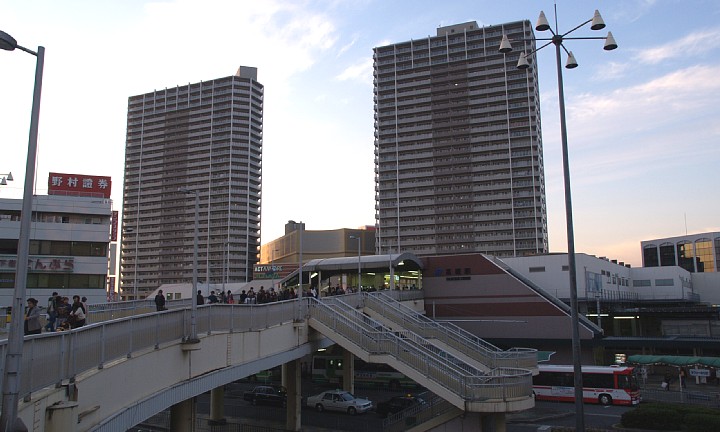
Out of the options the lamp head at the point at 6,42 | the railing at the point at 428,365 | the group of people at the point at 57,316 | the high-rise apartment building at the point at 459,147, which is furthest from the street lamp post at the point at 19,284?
the high-rise apartment building at the point at 459,147

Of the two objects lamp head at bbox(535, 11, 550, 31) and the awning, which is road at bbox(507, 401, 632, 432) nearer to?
the awning

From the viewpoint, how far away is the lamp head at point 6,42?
8.98 meters

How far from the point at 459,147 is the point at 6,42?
383 ft

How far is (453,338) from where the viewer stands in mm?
33938

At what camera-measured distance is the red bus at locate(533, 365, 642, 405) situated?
38688 mm

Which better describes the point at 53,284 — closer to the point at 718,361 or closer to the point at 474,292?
the point at 474,292

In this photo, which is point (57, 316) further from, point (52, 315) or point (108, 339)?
point (108, 339)

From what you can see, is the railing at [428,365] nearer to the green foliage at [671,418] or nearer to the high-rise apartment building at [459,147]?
the green foliage at [671,418]

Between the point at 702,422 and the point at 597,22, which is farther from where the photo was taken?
the point at 702,422

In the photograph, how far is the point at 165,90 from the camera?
15412 cm

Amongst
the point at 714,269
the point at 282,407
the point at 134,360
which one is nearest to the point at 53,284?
the point at 282,407

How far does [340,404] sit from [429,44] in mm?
105742

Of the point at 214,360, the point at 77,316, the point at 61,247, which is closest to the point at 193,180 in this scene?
the point at 61,247

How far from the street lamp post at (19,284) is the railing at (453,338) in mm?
27413
